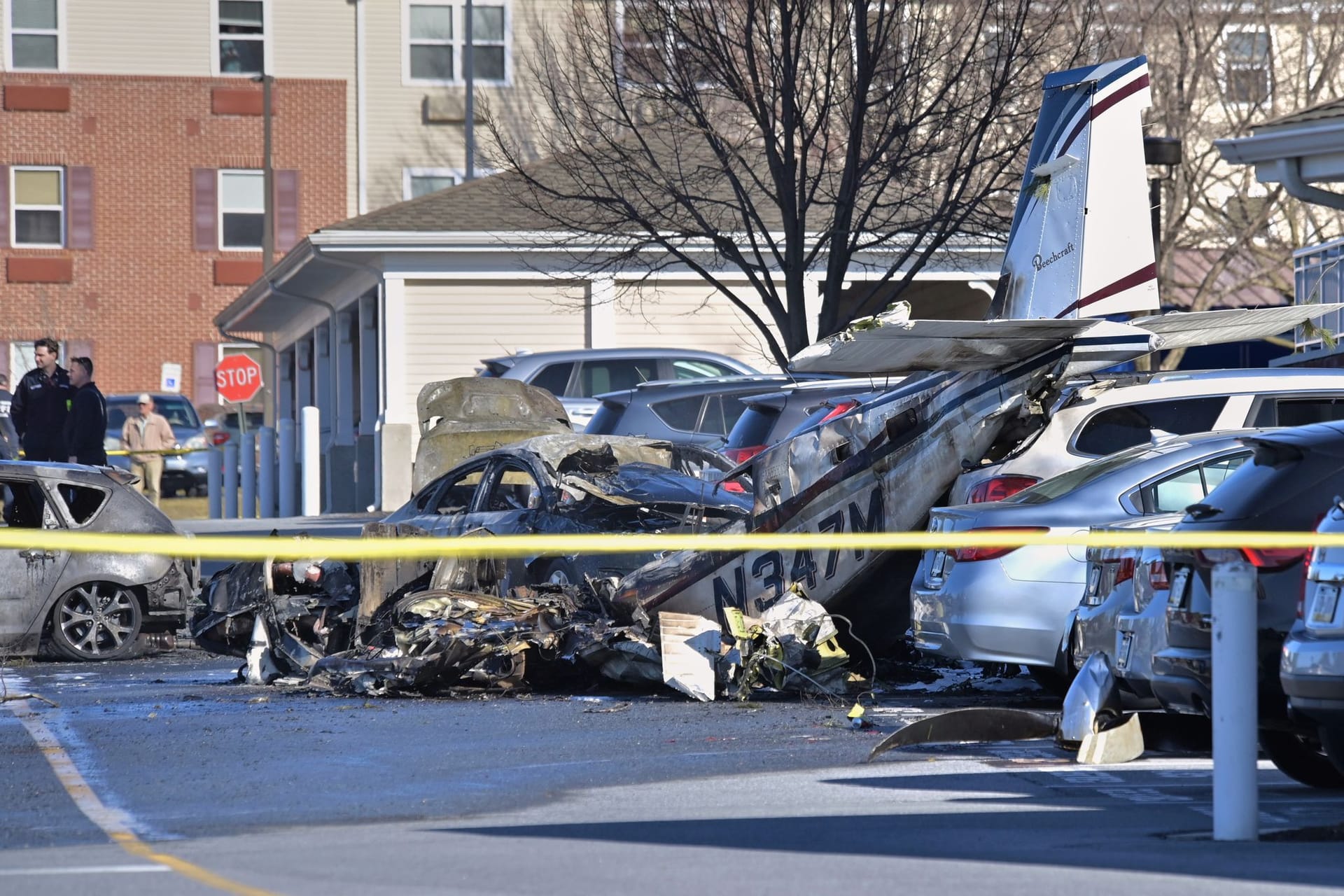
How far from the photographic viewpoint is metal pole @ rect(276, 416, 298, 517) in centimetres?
2794

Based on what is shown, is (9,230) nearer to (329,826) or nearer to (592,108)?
(592,108)

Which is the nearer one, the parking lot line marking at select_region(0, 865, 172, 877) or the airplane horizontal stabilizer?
the parking lot line marking at select_region(0, 865, 172, 877)

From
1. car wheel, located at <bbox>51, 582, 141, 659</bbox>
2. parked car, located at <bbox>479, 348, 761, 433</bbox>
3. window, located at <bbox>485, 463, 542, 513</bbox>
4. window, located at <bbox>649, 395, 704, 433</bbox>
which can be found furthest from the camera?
parked car, located at <bbox>479, 348, 761, 433</bbox>

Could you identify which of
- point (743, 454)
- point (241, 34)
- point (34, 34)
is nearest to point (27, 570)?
point (743, 454)

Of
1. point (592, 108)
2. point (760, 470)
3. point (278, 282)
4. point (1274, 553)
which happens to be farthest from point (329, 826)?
point (278, 282)

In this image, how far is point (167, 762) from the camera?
29.2 ft

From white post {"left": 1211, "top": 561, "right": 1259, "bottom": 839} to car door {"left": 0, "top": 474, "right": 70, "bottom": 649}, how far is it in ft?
32.5

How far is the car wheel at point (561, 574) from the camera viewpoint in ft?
41.4

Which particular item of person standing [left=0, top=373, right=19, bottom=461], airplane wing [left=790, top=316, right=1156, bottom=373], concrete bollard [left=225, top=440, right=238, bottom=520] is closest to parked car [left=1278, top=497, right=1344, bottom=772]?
airplane wing [left=790, top=316, right=1156, bottom=373]

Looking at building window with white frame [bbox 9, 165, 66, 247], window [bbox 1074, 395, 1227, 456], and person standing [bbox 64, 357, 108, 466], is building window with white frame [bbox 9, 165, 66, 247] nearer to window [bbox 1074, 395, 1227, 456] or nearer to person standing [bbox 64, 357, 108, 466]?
person standing [bbox 64, 357, 108, 466]

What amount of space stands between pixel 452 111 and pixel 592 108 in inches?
914

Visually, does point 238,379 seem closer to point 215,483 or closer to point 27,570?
point 215,483

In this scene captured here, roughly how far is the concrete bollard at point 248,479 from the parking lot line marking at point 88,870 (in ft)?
77.4

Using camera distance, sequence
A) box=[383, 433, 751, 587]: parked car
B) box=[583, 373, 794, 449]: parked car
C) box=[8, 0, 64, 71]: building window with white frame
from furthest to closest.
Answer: box=[8, 0, 64, 71]: building window with white frame
box=[583, 373, 794, 449]: parked car
box=[383, 433, 751, 587]: parked car
